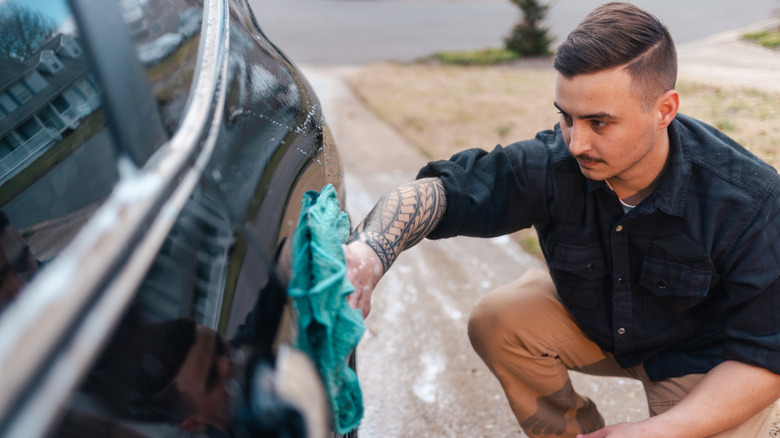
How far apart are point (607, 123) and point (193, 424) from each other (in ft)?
4.18

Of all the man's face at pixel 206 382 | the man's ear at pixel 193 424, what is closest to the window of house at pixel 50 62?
the man's face at pixel 206 382

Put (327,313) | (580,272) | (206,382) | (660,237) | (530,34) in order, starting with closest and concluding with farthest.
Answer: (206,382) → (327,313) → (660,237) → (580,272) → (530,34)

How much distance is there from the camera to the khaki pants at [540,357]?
2057 mm

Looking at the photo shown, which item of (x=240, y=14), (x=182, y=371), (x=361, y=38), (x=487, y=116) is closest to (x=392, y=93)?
(x=487, y=116)

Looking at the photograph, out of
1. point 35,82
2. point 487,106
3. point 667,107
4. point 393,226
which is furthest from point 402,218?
point 487,106

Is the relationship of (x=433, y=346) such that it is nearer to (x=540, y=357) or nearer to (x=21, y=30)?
(x=540, y=357)

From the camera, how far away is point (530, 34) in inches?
367

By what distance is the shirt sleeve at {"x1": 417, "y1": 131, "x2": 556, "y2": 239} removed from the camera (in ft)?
5.93

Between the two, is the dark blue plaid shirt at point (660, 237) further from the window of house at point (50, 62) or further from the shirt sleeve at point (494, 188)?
the window of house at point (50, 62)

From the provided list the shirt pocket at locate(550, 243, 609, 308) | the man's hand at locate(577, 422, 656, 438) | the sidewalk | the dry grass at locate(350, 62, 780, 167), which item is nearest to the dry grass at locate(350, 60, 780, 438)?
the dry grass at locate(350, 62, 780, 167)

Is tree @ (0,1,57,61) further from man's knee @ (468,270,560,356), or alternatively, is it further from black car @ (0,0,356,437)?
man's knee @ (468,270,560,356)

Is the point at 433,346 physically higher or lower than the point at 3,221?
lower

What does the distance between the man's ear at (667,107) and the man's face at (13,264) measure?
5.32 ft

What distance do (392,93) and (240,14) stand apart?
5377mm
